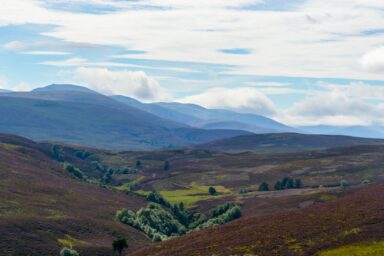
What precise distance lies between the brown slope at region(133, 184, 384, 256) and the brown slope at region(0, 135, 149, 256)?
33.2 metres

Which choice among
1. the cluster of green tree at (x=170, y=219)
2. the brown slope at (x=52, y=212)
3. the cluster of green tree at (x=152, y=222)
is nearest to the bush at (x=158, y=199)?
the brown slope at (x=52, y=212)

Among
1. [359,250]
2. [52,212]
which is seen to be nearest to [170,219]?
[52,212]

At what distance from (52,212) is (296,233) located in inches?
3331

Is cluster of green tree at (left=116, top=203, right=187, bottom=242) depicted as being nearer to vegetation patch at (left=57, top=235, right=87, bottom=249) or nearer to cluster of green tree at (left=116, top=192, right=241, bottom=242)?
cluster of green tree at (left=116, top=192, right=241, bottom=242)

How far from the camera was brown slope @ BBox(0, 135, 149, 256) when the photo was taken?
10454 cm

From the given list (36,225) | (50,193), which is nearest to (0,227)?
(36,225)

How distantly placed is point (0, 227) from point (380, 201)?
242ft

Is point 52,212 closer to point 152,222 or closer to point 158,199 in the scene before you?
point 152,222

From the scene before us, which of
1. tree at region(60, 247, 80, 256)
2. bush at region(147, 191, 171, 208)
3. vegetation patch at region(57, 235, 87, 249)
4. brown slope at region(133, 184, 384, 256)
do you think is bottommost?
vegetation patch at region(57, 235, 87, 249)

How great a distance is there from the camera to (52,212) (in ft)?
441

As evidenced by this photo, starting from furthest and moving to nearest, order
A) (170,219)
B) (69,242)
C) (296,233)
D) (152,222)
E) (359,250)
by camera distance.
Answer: (170,219), (152,222), (69,242), (296,233), (359,250)

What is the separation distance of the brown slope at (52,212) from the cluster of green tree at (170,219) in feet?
14.7

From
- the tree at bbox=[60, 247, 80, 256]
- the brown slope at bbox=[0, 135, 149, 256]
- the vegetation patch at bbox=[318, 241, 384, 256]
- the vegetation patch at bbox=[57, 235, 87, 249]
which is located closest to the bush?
the brown slope at bbox=[0, 135, 149, 256]

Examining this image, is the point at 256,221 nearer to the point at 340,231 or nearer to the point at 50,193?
the point at 340,231
